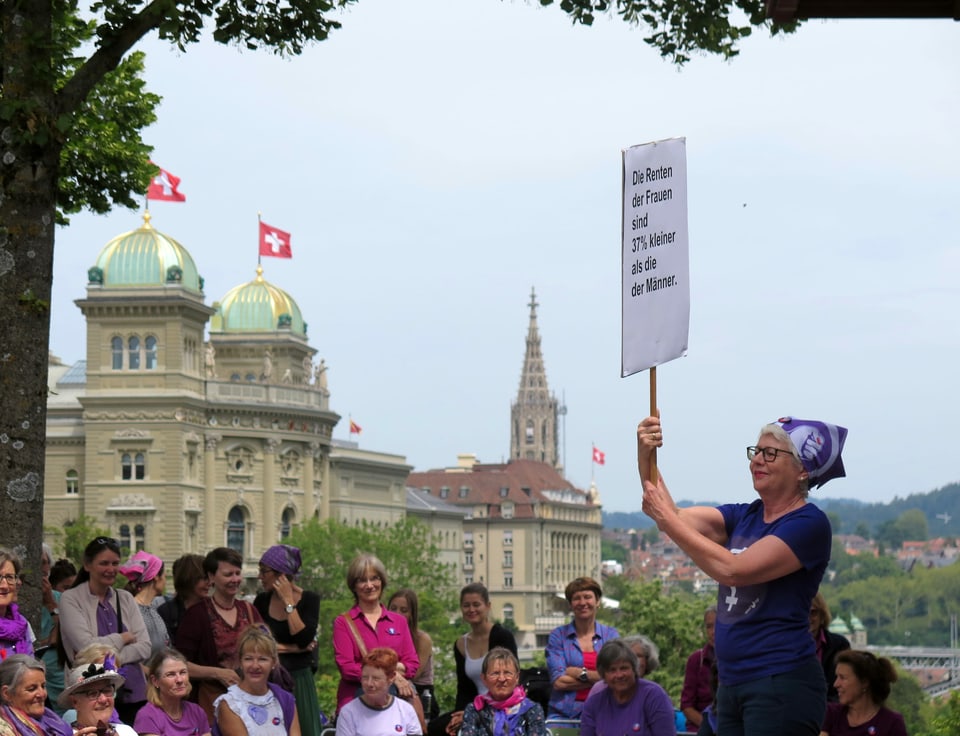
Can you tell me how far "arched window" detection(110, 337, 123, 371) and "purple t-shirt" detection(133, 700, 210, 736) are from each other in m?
82.6

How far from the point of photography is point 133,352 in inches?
3629

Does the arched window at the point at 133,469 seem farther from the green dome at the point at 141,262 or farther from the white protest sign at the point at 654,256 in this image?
the white protest sign at the point at 654,256

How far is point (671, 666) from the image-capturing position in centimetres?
8031

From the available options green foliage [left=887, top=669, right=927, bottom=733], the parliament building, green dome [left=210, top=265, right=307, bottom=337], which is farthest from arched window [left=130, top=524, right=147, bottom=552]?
green foliage [left=887, top=669, right=927, bottom=733]

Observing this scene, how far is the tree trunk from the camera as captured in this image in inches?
462

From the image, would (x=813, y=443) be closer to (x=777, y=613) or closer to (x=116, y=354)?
(x=777, y=613)

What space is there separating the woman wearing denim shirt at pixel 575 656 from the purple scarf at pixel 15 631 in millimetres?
3469

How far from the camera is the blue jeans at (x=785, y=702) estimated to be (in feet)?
19.6

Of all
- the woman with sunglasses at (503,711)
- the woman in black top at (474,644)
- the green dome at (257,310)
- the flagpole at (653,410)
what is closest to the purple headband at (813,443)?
the flagpole at (653,410)

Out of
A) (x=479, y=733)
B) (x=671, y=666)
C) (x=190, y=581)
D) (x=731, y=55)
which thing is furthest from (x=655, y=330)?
(x=671, y=666)

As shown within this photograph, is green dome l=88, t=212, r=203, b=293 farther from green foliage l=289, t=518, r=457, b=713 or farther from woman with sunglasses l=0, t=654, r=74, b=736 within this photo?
woman with sunglasses l=0, t=654, r=74, b=736

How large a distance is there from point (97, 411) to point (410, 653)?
81131 mm

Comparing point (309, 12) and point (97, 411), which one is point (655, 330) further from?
point (97, 411)

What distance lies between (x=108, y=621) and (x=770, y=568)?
6332mm
